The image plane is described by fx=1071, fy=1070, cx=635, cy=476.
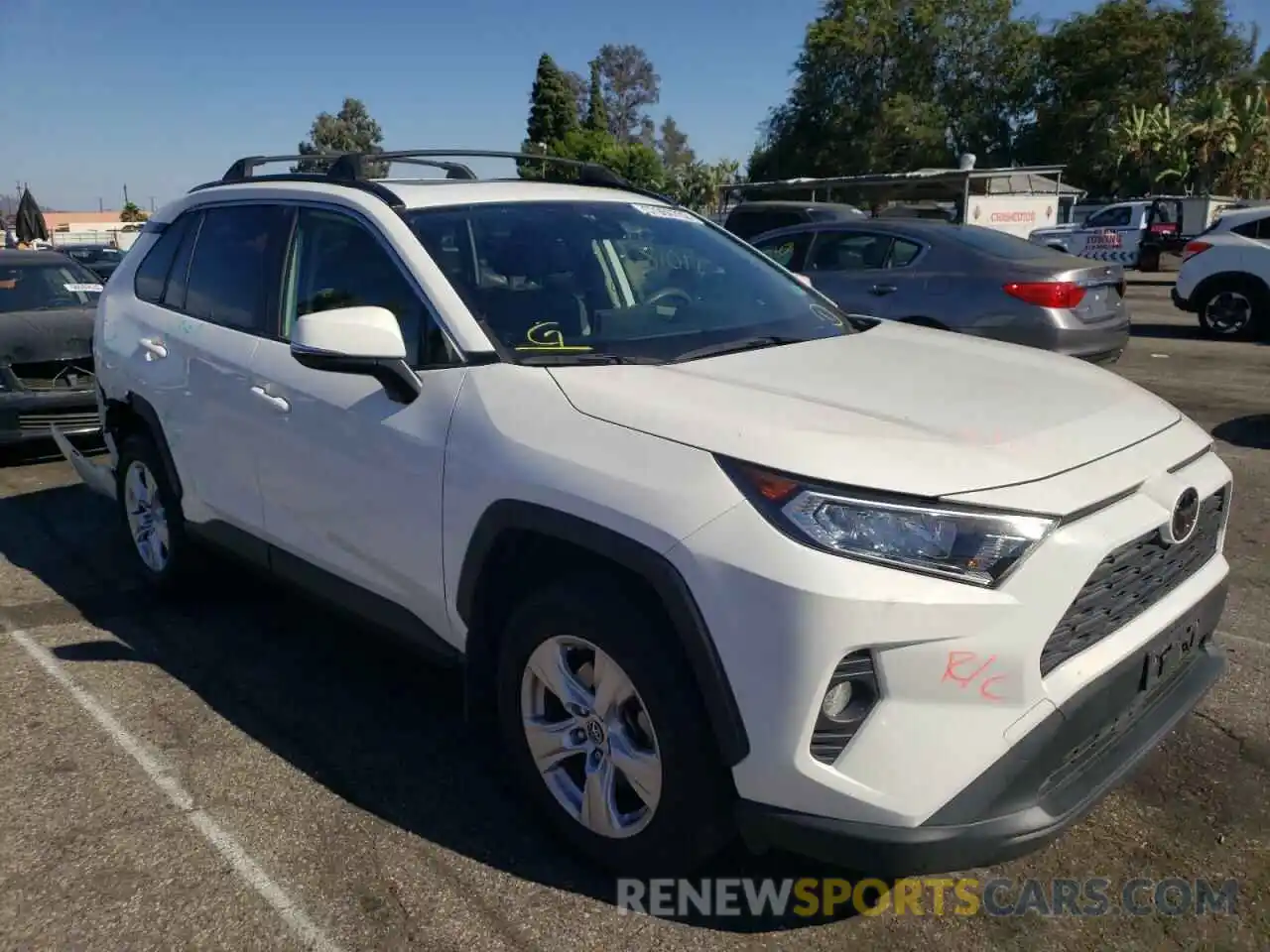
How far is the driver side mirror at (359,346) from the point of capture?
2865 mm

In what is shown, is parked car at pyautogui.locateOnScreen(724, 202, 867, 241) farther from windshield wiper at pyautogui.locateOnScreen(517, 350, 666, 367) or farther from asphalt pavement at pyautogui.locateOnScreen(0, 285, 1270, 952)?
windshield wiper at pyautogui.locateOnScreen(517, 350, 666, 367)

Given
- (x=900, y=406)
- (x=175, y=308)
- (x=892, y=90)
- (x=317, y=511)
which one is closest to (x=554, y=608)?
(x=900, y=406)

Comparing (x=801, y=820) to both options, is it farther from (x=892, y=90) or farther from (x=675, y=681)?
(x=892, y=90)

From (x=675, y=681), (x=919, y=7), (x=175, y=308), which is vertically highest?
(x=919, y=7)

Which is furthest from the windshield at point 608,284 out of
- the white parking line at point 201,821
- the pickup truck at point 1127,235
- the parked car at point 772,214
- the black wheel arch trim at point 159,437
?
the pickup truck at point 1127,235

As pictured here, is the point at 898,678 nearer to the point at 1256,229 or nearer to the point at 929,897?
the point at 929,897

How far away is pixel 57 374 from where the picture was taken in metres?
7.69

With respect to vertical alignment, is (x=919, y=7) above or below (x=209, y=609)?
above

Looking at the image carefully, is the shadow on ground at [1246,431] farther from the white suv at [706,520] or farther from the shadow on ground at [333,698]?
the shadow on ground at [333,698]

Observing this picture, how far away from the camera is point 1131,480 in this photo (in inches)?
95.4

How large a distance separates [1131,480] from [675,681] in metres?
1.13

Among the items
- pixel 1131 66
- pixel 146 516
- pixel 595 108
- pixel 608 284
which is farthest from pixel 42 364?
pixel 595 108

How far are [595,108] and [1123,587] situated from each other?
77936 mm

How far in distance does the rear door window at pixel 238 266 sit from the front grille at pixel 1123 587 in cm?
284
